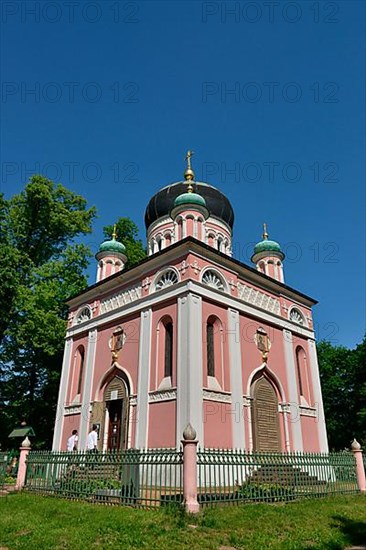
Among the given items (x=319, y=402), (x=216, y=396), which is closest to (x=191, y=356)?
(x=216, y=396)

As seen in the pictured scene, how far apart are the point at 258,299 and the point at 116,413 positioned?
6.98 m

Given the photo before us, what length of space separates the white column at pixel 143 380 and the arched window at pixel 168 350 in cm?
57

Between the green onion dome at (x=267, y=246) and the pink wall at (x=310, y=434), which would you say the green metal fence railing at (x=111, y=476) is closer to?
the pink wall at (x=310, y=434)

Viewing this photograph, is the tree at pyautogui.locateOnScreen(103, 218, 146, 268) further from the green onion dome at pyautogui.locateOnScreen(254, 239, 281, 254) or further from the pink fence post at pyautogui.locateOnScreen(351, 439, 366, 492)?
the pink fence post at pyautogui.locateOnScreen(351, 439, 366, 492)

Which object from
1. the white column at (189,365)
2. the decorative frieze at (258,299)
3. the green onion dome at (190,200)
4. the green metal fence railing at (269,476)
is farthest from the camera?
the green onion dome at (190,200)

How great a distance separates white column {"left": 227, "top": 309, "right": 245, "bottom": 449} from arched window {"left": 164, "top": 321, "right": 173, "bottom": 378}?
6.54 feet

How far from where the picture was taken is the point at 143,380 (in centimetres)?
1411

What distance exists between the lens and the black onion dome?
20.8 m

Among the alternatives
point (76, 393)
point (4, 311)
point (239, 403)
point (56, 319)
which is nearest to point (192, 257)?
point (239, 403)

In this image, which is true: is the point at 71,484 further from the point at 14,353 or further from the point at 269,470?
the point at 14,353

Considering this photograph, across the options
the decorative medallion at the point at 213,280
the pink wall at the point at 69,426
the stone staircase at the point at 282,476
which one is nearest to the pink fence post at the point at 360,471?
the stone staircase at the point at 282,476

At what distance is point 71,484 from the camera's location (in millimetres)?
10758

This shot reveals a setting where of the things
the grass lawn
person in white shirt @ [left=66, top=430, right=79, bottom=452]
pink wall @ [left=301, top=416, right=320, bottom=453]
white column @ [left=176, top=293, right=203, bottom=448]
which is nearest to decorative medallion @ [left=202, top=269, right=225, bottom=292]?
white column @ [left=176, top=293, right=203, bottom=448]

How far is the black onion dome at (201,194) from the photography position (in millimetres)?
20750
